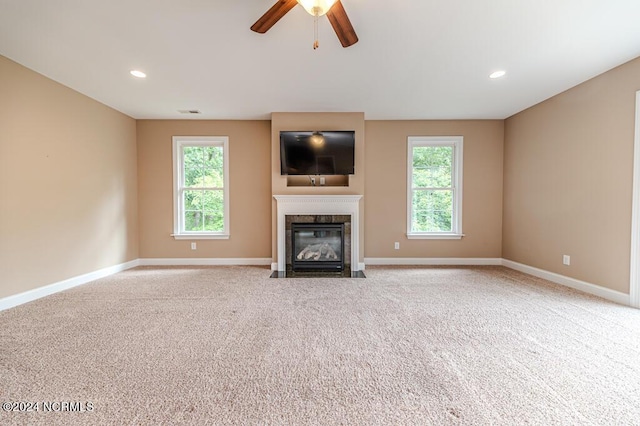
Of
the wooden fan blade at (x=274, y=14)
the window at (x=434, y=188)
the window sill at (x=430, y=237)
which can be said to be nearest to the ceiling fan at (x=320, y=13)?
the wooden fan blade at (x=274, y=14)

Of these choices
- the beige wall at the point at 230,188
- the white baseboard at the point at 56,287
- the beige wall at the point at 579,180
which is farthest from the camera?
the beige wall at the point at 230,188

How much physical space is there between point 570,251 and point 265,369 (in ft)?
13.1

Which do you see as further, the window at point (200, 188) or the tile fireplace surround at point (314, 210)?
the window at point (200, 188)

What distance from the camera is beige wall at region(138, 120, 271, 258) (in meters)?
4.53

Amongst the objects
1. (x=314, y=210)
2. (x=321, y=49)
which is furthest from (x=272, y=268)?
(x=321, y=49)

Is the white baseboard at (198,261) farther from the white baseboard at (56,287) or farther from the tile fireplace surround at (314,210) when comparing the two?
the tile fireplace surround at (314,210)

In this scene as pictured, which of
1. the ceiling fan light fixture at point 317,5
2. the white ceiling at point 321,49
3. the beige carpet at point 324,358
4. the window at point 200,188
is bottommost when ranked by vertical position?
the beige carpet at point 324,358

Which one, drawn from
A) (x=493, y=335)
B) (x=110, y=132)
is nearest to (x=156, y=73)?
(x=110, y=132)

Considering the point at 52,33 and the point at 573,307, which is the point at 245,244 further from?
the point at 573,307

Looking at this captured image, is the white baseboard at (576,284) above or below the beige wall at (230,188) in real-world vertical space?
below

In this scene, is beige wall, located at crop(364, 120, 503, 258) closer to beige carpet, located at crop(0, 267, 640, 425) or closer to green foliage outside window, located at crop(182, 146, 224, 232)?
beige carpet, located at crop(0, 267, 640, 425)

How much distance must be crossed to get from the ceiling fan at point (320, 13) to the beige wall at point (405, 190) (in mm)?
2782

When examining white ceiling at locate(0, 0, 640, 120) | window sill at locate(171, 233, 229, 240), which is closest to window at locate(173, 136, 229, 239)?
window sill at locate(171, 233, 229, 240)

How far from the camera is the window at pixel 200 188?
4.55 metres
